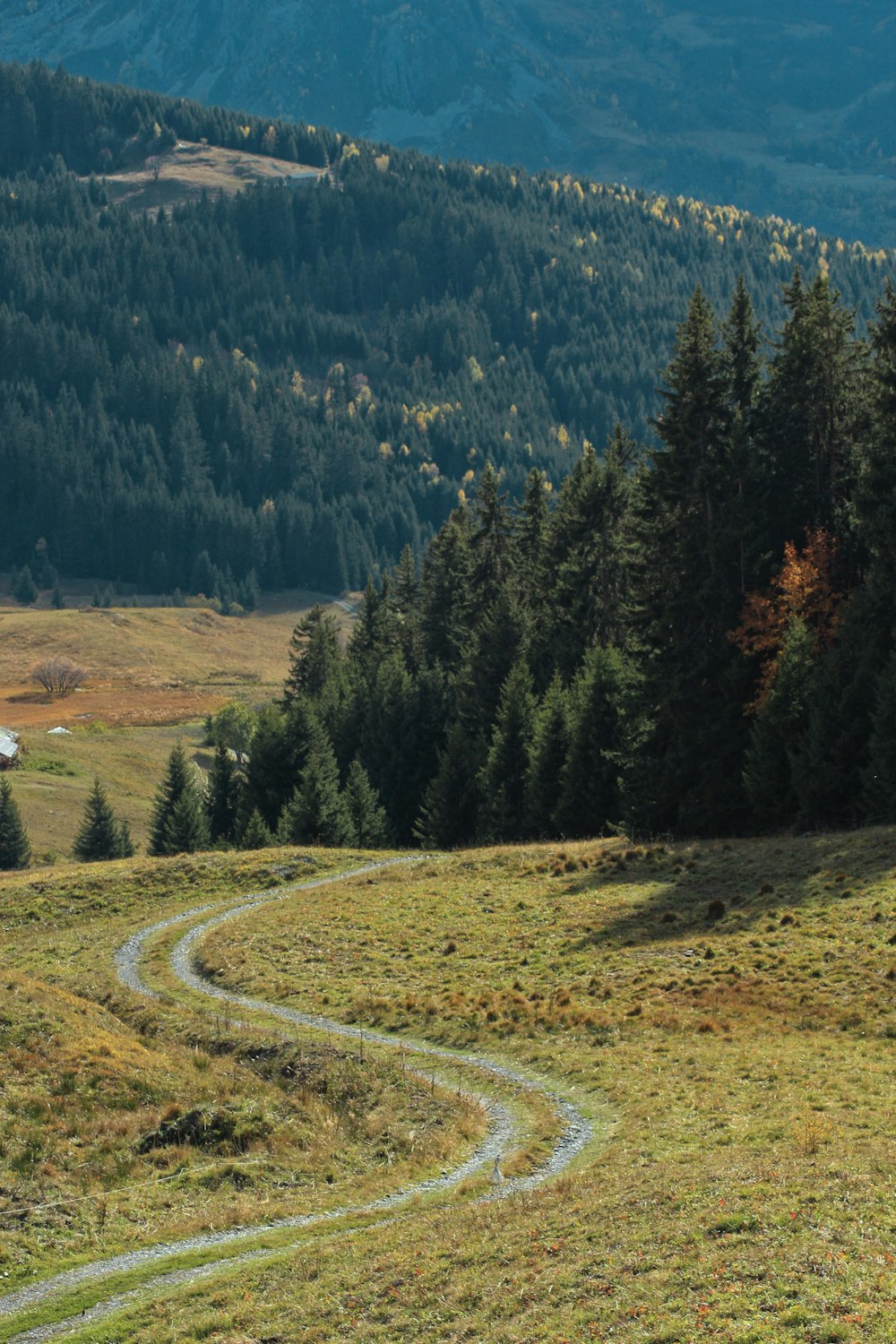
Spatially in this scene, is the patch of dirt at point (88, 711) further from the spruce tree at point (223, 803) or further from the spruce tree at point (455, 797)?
the spruce tree at point (455, 797)

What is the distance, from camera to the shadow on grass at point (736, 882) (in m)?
42.9

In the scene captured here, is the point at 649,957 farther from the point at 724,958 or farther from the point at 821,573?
the point at 821,573

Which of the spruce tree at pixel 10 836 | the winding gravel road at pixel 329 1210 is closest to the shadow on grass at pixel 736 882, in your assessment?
the winding gravel road at pixel 329 1210

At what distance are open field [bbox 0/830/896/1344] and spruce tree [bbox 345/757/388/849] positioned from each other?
2057cm

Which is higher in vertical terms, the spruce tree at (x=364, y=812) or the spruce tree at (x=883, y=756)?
the spruce tree at (x=883, y=756)

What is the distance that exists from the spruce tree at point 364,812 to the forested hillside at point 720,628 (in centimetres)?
21

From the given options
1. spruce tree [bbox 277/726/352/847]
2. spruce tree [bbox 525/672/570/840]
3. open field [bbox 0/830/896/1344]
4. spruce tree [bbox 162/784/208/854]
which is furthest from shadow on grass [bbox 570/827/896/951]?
spruce tree [bbox 162/784/208/854]

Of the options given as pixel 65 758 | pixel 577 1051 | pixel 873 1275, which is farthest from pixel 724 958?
pixel 65 758

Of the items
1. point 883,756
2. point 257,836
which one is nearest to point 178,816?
point 257,836

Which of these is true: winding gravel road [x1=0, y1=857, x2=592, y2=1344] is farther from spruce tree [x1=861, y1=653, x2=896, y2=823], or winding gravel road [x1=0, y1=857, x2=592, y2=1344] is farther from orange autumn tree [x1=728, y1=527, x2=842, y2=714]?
orange autumn tree [x1=728, y1=527, x2=842, y2=714]

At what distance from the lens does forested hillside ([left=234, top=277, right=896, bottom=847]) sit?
2141 inches

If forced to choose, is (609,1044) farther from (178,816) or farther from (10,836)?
(10,836)

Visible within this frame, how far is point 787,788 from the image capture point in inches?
2219

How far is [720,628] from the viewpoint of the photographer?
61.1 metres
